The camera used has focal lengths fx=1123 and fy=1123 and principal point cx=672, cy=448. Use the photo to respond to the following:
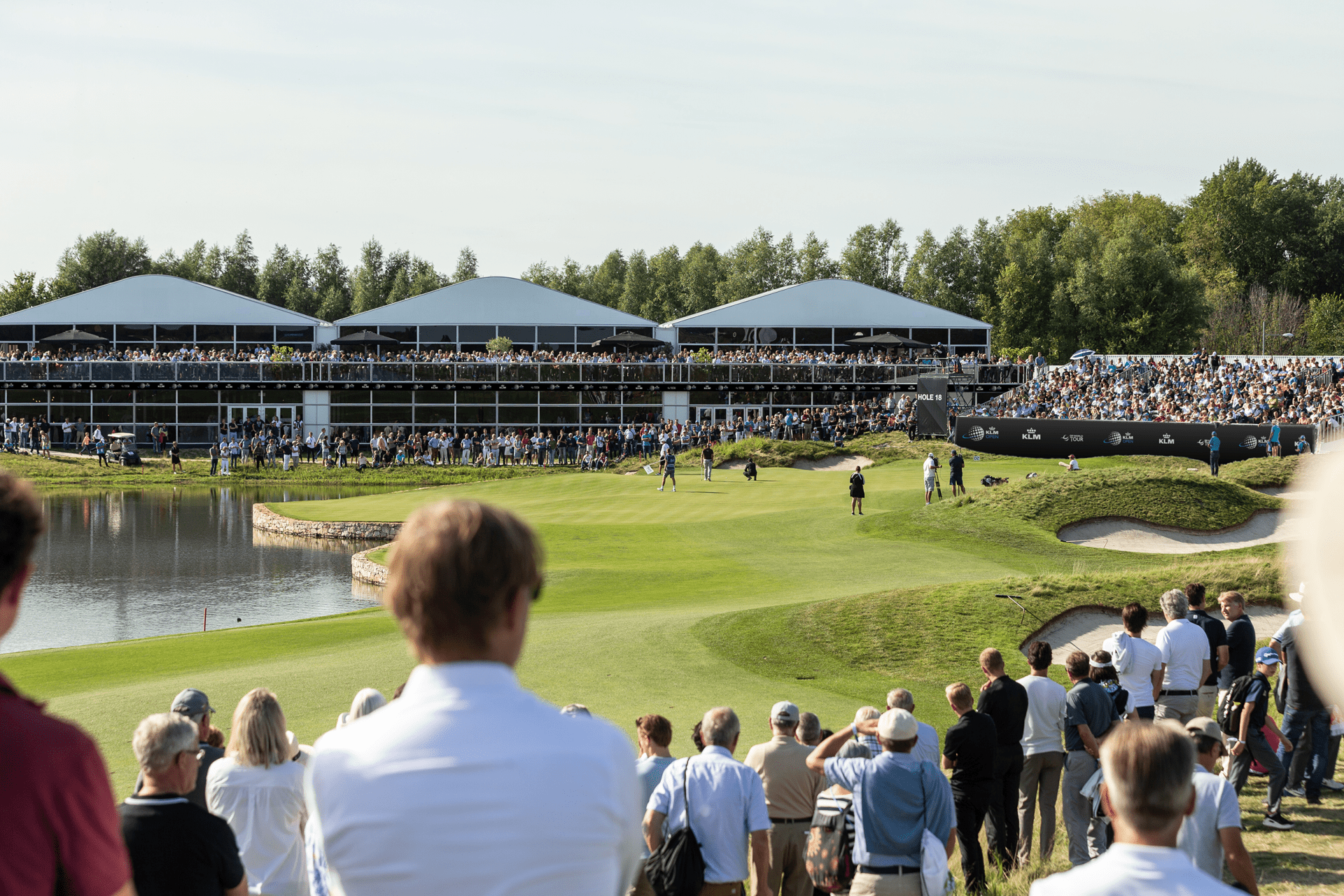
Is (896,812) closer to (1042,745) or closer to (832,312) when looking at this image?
(1042,745)

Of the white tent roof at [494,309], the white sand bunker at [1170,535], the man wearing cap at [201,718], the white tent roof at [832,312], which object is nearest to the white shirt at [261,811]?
the man wearing cap at [201,718]

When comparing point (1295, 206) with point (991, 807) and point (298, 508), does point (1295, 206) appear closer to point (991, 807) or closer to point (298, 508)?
point (298, 508)

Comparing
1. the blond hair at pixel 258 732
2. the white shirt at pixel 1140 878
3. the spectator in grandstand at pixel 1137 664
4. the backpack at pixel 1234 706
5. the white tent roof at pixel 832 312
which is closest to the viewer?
the white shirt at pixel 1140 878

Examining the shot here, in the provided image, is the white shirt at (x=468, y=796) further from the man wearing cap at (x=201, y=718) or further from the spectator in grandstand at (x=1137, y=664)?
the spectator in grandstand at (x=1137, y=664)

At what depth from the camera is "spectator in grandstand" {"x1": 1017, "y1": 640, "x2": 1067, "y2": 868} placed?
8.69 m

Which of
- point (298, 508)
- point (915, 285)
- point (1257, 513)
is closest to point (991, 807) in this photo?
point (1257, 513)

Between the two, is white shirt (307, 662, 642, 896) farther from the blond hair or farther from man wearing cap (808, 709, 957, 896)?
man wearing cap (808, 709, 957, 896)

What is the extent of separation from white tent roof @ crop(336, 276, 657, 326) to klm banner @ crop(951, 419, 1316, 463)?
77.9 ft

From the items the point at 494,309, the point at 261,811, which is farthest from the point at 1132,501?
the point at 494,309

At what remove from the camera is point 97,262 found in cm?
10012

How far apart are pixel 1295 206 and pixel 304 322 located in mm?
75725

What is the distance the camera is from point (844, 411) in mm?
49781

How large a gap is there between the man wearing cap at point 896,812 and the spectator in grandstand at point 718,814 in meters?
0.54

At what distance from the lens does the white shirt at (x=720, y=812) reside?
Result: 18.2ft
